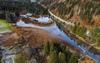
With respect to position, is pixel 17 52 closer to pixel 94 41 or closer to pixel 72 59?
pixel 72 59

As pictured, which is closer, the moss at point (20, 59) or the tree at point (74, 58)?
the tree at point (74, 58)

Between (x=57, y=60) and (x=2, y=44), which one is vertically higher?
(x=57, y=60)

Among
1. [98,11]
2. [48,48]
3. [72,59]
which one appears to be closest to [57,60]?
[72,59]

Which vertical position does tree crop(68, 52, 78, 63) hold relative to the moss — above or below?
above

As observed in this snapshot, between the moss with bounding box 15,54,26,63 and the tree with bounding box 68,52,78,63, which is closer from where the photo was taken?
the tree with bounding box 68,52,78,63

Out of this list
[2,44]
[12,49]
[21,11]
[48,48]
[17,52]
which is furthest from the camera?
[21,11]

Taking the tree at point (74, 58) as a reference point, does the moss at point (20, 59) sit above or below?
below

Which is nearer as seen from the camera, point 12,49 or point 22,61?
point 22,61

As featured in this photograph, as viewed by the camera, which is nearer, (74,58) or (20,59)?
(74,58)

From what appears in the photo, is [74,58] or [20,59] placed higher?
[74,58]

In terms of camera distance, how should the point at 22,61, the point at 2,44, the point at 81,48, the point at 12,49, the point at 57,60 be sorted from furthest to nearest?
1. the point at 81,48
2. the point at 2,44
3. the point at 12,49
4. the point at 22,61
5. the point at 57,60

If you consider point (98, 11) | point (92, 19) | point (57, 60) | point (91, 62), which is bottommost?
point (91, 62)
